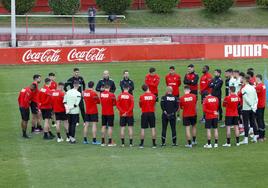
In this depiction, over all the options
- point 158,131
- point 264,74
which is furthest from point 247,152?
point 264,74

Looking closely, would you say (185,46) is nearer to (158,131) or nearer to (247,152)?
(158,131)

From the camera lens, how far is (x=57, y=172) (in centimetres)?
1980

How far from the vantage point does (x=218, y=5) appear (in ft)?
190

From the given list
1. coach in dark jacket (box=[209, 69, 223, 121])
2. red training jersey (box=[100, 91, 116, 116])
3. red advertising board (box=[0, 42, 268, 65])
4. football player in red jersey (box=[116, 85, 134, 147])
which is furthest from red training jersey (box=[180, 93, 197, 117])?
red advertising board (box=[0, 42, 268, 65])

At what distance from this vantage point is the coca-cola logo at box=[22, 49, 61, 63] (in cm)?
4172

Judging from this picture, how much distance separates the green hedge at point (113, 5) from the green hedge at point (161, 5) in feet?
5.97

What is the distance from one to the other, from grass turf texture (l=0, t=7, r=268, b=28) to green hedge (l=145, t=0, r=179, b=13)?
417mm

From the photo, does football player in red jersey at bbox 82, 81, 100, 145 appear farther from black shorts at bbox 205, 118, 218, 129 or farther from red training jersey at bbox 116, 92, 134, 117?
black shorts at bbox 205, 118, 218, 129

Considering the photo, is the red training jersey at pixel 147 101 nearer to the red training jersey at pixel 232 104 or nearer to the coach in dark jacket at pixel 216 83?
the red training jersey at pixel 232 104

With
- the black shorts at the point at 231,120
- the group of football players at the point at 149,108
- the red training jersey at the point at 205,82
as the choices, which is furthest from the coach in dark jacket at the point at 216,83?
the black shorts at the point at 231,120

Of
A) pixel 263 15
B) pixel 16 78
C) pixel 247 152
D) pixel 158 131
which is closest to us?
pixel 247 152

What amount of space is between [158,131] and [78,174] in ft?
22.1

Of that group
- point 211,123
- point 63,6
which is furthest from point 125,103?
point 63,6

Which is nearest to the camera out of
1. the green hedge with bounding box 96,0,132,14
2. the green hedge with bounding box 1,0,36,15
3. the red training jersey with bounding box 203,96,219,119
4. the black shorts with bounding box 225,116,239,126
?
the red training jersey with bounding box 203,96,219,119
